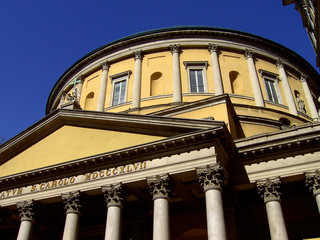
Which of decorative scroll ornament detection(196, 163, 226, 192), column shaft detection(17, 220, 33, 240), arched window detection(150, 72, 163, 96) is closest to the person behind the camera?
decorative scroll ornament detection(196, 163, 226, 192)

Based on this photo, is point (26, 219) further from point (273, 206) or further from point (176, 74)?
point (176, 74)

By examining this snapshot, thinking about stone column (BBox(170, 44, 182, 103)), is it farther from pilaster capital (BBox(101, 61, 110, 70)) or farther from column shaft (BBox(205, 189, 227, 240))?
column shaft (BBox(205, 189, 227, 240))

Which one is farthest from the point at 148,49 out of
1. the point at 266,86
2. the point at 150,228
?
the point at 150,228

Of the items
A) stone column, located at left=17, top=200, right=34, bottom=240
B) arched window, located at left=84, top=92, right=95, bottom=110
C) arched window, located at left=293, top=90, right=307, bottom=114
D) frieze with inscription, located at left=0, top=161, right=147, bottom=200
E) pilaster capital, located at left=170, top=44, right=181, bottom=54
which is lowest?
stone column, located at left=17, top=200, right=34, bottom=240

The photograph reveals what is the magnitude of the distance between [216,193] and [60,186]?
21.3 ft

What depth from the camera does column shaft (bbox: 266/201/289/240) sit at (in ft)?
37.2

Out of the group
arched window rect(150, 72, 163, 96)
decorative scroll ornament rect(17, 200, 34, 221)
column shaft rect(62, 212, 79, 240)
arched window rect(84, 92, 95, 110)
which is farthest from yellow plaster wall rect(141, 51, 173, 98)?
column shaft rect(62, 212, 79, 240)

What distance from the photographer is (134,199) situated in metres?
14.9

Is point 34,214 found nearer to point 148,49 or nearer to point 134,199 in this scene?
point 134,199

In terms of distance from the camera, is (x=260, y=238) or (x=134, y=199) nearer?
(x=260, y=238)

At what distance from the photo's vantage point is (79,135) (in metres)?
15.5

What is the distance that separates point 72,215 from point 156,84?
12.0 meters

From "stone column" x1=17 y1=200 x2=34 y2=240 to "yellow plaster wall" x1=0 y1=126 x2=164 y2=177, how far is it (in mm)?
1810

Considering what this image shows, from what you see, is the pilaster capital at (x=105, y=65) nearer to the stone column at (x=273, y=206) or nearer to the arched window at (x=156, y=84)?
the arched window at (x=156, y=84)
